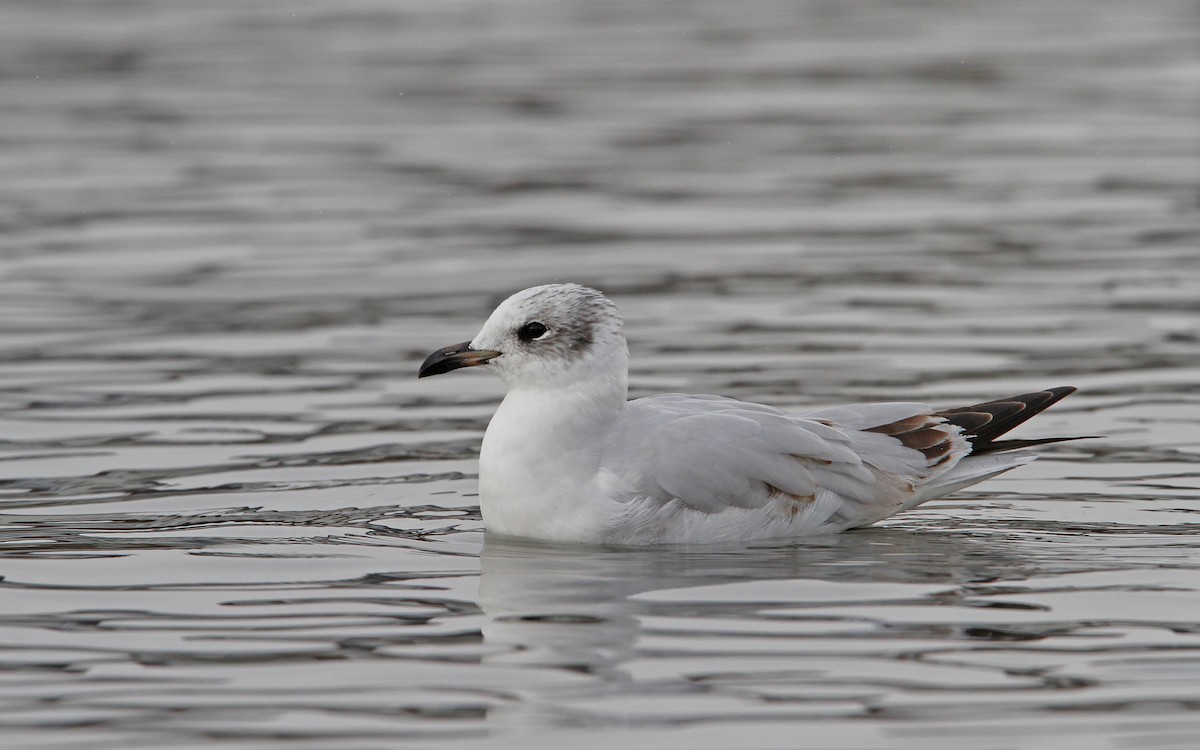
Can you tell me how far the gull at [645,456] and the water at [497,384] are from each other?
0.16 metres

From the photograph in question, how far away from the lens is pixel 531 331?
8.62 meters

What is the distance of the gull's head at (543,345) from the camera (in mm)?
8570

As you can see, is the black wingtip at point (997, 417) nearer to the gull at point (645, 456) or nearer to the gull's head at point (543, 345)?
the gull at point (645, 456)

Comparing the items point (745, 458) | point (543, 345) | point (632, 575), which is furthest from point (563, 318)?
point (632, 575)

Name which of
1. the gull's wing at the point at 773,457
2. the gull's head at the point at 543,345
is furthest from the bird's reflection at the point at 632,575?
the gull's head at the point at 543,345

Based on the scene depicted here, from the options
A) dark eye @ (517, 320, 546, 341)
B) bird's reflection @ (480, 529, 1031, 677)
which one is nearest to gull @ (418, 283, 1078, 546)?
dark eye @ (517, 320, 546, 341)

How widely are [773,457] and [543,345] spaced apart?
1051 millimetres

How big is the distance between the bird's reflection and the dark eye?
0.85 m

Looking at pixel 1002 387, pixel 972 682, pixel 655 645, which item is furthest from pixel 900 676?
pixel 1002 387

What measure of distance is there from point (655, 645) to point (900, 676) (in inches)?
32.9

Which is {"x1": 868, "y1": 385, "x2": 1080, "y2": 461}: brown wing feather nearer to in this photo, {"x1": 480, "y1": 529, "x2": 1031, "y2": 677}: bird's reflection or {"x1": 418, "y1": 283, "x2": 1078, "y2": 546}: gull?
{"x1": 418, "y1": 283, "x2": 1078, "y2": 546}: gull

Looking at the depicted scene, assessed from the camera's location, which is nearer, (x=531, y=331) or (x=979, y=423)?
(x=531, y=331)

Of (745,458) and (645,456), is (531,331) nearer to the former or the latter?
(645,456)

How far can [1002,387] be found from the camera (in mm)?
11453
